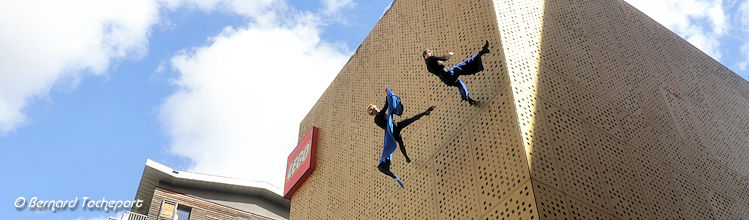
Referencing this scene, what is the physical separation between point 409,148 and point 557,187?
328 centimetres

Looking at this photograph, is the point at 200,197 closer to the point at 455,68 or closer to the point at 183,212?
the point at 183,212

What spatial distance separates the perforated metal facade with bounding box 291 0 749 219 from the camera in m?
6.98

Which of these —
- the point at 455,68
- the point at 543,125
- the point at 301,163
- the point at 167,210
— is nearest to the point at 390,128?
the point at 455,68

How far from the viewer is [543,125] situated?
7.23 meters

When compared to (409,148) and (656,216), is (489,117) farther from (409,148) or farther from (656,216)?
(656,216)

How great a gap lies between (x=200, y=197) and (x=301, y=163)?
9.84m

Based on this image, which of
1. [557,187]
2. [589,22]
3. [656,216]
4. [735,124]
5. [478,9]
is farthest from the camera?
[735,124]

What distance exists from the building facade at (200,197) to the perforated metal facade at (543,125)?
32.5 feet

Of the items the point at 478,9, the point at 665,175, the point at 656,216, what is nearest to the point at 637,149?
the point at 665,175

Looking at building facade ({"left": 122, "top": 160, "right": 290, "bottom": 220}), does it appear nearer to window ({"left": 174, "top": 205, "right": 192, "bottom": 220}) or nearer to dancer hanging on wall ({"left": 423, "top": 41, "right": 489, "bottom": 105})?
window ({"left": 174, "top": 205, "right": 192, "bottom": 220})

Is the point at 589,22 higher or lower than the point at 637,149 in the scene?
higher

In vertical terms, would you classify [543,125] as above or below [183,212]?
below

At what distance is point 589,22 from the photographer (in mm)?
10250

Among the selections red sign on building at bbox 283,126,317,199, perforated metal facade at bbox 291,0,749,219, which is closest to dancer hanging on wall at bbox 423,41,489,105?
perforated metal facade at bbox 291,0,749,219
